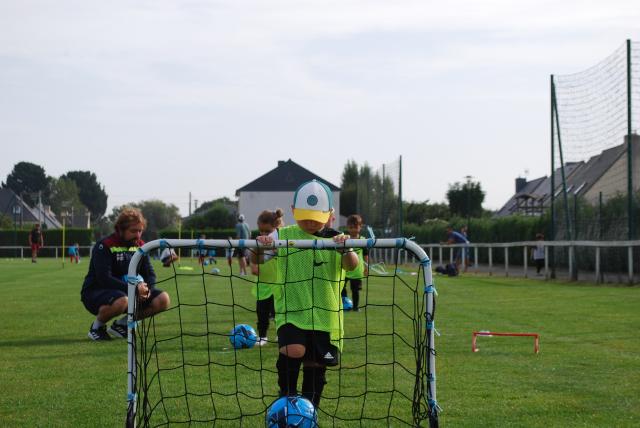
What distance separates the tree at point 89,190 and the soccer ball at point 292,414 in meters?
152

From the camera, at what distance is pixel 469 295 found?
18078 mm

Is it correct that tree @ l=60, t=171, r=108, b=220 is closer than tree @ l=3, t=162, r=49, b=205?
No

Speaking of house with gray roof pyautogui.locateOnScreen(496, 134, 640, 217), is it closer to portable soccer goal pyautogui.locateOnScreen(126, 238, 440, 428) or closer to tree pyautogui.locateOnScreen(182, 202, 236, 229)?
portable soccer goal pyautogui.locateOnScreen(126, 238, 440, 428)

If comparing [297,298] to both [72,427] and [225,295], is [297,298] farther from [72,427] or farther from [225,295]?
[225,295]

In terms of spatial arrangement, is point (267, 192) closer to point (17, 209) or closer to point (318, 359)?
point (17, 209)

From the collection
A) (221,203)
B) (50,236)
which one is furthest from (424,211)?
(221,203)

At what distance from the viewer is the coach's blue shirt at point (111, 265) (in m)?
9.32

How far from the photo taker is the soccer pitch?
5.76 meters

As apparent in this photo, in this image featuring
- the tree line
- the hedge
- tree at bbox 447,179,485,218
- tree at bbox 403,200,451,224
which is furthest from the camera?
tree at bbox 403,200,451,224

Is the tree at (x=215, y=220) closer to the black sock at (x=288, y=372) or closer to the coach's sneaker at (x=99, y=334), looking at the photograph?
the coach's sneaker at (x=99, y=334)

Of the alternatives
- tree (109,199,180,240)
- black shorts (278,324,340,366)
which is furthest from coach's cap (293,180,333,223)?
tree (109,199,180,240)

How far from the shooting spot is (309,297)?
5.34 meters

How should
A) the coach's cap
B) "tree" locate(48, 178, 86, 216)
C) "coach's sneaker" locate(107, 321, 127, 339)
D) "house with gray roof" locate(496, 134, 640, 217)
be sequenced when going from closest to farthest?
the coach's cap
"coach's sneaker" locate(107, 321, 127, 339)
"house with gray roof" locate(496, 134, 640, 217)
"tree" locate(48, 178, 86, 216)

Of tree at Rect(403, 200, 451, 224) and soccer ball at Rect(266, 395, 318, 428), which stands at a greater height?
tree at Rect(403, 200, 451, 224)
